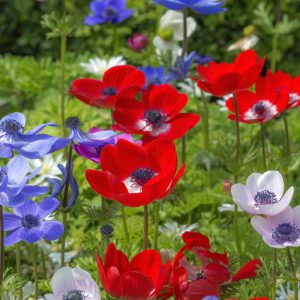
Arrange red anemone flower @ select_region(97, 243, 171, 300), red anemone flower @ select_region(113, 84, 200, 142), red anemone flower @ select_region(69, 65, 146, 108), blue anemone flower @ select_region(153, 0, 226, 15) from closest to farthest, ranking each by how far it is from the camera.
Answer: red anemone flower @ select_region(97, 243, 171, 300) < red anemone flower @ select_region(113, 84, 200, 142) < red anemone flower @ select_region(69, 65, 146, 108) < blue anemone flower @ select_region(153, 0, 226, 15)

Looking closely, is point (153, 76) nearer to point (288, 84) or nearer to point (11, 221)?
point (288, 84)

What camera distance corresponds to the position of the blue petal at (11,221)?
4.55 feet

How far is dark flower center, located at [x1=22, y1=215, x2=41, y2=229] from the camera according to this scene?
1.39 metres

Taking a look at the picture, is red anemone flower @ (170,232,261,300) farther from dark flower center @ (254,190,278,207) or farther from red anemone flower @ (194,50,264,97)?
red anemone flower @ (194,50,264,97)

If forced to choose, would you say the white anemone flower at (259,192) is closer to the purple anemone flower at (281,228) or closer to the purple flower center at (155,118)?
the purple anemone flower at (281,228)

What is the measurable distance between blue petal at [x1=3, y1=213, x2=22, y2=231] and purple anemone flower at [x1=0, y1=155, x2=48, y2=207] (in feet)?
0.33

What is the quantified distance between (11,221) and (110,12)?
152 cm

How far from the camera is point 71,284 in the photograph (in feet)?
3.92

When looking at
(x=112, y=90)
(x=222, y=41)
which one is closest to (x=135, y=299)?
(x=112, y=90)

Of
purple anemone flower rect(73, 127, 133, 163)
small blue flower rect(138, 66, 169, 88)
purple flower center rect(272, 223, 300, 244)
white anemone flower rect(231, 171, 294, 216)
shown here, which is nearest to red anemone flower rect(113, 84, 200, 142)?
purple anemone flower rect(73, 127, 133, 163)

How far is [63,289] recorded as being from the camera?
1.19 metres

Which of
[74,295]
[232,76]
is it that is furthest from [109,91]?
[74,295]

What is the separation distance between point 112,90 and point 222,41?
2.59 meters

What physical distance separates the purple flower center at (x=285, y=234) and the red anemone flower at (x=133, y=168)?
0.56ft
